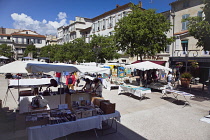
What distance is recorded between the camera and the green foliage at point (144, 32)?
1494 centimetres

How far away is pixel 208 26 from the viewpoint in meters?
10.2

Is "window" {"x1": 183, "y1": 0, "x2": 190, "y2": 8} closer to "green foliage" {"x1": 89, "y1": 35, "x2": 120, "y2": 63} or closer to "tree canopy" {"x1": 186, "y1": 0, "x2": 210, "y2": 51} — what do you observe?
"green foliage" {"x1": 89, "y1": 35, "x2": 120, "y2": 63}

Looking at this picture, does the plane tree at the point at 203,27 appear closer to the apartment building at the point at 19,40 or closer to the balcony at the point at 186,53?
the balcony at the point at 186,53

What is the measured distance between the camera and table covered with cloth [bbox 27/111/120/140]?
12.6 ft

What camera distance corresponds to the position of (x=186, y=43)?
22.6 m

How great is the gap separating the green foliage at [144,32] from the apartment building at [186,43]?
268 inches

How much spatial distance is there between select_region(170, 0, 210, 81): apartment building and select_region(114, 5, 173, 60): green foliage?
6.81 m

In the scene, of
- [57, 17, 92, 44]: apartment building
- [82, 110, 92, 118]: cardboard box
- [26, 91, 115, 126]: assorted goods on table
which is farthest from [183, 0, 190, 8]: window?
[57, 17, 92, 44]: apartment building

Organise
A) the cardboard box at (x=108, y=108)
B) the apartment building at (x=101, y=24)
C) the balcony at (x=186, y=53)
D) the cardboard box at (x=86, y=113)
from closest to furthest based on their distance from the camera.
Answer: the cardboard box at (x=86, y=113) → the cardboard box at (x=108, y=108) → the balcony at (x=186, y=53) → the apartment building at (x=101, y=24)

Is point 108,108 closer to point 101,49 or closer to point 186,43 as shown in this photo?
point 101,49

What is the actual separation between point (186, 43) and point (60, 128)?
23328 millimetres

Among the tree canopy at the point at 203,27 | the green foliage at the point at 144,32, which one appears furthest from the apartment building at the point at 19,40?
the tree canopy at the point at 203,27

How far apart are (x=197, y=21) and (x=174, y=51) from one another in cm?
1309

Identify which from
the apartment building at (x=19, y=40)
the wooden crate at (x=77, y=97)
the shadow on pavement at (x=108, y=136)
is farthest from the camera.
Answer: the apartment building at (x=19, y=40)
